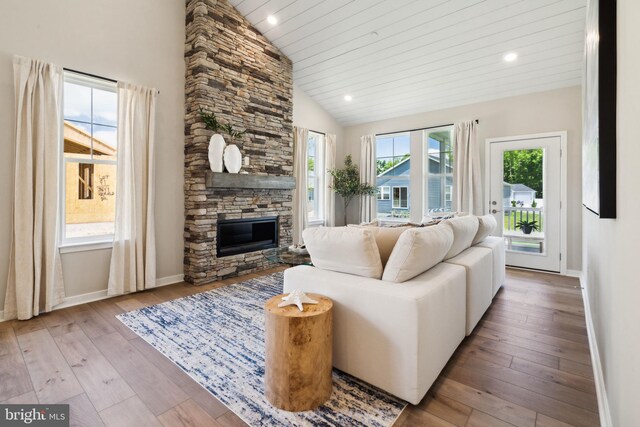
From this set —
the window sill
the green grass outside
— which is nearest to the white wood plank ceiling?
the green grass outside

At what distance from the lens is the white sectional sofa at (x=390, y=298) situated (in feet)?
5.20

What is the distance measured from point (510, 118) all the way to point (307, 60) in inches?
127

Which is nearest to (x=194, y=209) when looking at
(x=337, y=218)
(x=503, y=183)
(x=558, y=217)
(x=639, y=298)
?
(x=337, y=218)

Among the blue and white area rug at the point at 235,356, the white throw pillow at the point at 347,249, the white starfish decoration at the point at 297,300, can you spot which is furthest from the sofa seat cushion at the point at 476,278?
the white starfish decoration at the point at 297,300

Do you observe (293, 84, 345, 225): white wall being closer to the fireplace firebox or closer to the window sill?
the fireplace firebox

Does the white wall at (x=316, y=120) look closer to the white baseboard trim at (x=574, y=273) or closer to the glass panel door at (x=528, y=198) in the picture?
the glass panel door at (x=528, y=198)

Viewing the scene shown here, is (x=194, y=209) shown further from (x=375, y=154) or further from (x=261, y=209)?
(x=375, y=154)

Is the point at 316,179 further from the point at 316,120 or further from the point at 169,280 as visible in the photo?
the point at 169,280

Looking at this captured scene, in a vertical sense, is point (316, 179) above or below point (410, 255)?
above

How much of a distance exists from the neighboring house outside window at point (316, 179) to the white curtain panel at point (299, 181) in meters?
0.45

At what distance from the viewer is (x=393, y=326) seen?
1601 millimetres

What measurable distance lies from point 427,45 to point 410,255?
11.0 feet

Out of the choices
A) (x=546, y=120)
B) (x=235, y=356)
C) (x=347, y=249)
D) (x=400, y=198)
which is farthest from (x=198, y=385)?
(x=546, y=120)

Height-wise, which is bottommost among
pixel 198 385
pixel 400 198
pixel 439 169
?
pixel 198 385
